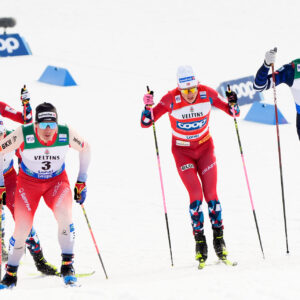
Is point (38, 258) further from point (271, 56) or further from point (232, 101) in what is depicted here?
point (271, 56)

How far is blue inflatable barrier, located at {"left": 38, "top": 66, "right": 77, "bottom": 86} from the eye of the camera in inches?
691

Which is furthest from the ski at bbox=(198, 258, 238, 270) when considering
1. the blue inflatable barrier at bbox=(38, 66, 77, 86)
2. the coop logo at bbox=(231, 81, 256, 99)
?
the blue inflatable barrier at bbox=(38, 66, 77, 86)

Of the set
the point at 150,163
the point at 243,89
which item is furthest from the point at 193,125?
the point at 243,89

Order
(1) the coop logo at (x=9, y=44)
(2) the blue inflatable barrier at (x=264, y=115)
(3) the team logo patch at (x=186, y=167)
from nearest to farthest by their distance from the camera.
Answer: (3) the team logo patch at (x=186, y=167), (2) the blue inflatable barrier at (x=264, y=115), (1) the coop logo at (x=9, y=44)

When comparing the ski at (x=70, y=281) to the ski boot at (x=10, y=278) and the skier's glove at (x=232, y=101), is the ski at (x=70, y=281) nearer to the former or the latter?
the ski boot at (x=10, y=278)

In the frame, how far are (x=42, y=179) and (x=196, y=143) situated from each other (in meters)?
2.05

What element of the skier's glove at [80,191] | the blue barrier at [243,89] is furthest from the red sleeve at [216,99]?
the blue barrier at [243,89]

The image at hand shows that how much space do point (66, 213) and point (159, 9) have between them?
104 ft

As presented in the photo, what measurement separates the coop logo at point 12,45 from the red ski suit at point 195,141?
14.7 meters

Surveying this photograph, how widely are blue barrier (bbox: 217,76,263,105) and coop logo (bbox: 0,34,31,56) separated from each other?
8.60m

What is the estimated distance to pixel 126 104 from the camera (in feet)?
53.1

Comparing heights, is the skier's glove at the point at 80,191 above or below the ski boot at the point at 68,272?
above

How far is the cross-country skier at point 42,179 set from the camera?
578 cm

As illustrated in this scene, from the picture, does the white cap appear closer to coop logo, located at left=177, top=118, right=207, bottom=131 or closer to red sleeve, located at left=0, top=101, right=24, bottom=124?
coop logo, located at left=177, top=118, right=207, bottom=131
